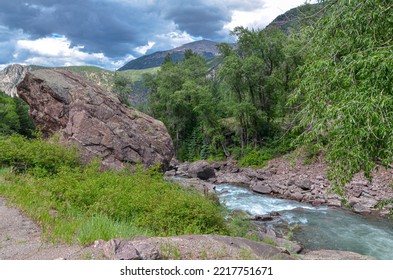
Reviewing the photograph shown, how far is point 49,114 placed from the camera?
17.5 m

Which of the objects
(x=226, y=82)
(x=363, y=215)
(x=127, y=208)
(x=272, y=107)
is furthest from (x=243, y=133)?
(x=127, y=208)

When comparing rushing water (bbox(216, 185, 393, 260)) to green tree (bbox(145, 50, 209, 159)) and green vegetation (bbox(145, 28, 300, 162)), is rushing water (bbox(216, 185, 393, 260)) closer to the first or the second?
green vegetation (bbox(145, 28, 300, 162))

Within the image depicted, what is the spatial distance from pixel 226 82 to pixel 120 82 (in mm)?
27931

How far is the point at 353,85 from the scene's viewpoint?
577cm

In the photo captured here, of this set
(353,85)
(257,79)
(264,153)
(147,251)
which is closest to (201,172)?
(264,153)

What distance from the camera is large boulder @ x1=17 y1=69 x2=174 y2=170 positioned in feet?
52.4

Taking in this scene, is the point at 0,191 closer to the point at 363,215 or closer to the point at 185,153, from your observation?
the point at 363,215

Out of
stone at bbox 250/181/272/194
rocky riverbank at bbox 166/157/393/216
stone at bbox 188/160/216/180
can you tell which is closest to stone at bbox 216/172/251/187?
rocky riverbank at bbox 166/157/393/216

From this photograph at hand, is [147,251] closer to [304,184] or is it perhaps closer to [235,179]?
[304,184]

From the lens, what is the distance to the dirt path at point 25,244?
207 inches

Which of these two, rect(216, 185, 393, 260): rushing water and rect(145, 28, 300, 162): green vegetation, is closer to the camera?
rect(216, 185, 393, 260): rushing water

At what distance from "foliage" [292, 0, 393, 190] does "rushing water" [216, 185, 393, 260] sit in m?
8.23

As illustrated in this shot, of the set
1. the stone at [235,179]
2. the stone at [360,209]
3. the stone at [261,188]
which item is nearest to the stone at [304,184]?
the stone at [261,188]

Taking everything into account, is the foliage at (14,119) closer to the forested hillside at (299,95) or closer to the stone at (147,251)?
the forested hillside at (299,95)
